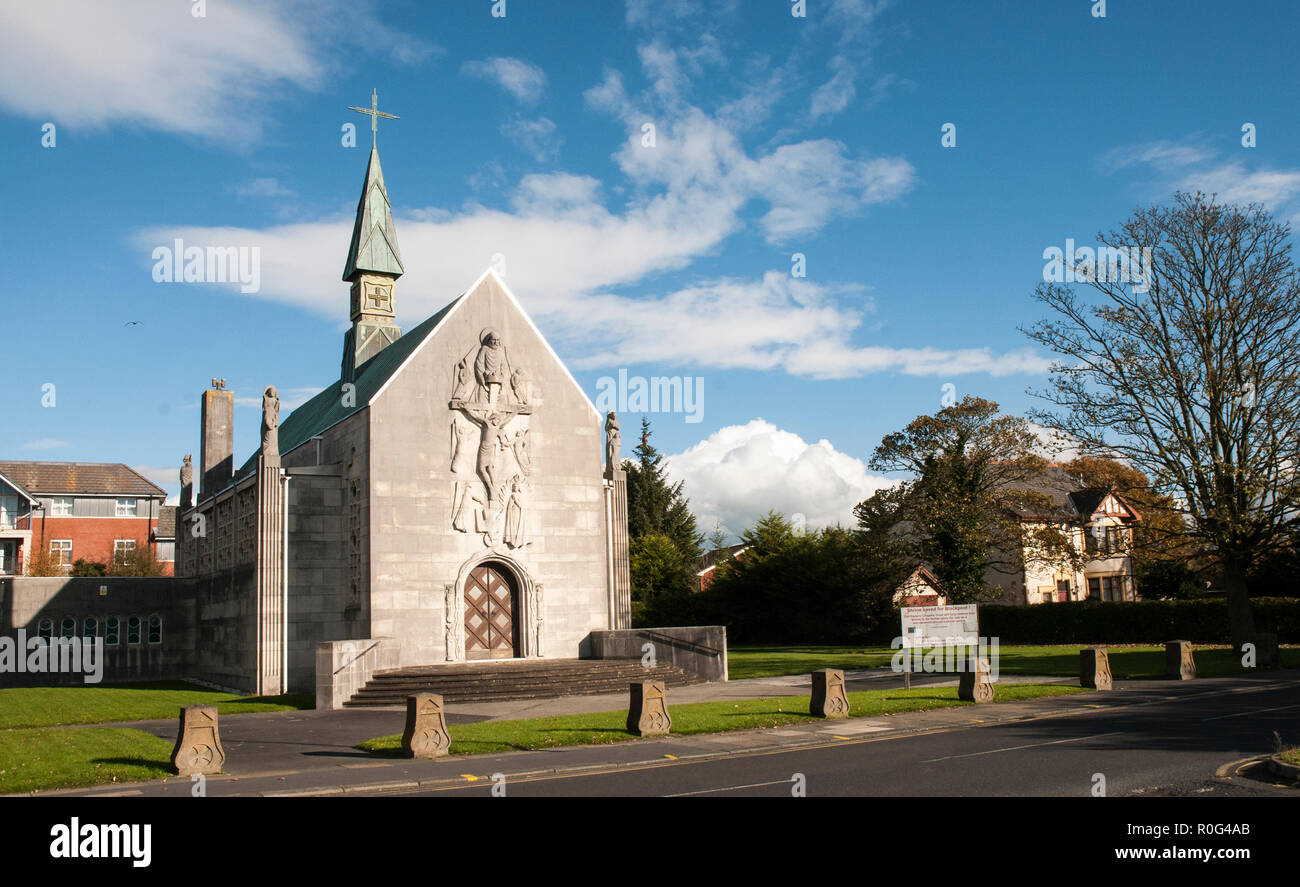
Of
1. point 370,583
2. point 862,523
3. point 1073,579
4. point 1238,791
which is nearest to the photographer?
point 1238,791

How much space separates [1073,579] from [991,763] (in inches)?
2089

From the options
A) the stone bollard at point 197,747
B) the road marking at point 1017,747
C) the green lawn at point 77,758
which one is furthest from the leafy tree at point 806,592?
the stone bollard at point 197,747

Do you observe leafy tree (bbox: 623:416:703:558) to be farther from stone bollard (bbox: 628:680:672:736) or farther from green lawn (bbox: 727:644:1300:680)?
stone bollard (bbox: 628:680:672:736)

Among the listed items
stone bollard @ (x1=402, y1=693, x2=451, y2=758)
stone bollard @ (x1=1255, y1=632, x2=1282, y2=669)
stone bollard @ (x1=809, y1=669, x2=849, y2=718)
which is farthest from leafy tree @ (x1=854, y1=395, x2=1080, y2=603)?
stone bollard @ (x1=402, y1=693, x2=451, y2=758)

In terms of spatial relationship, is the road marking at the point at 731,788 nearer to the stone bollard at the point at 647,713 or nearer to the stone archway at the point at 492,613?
the stone bollard at the point at 647,713

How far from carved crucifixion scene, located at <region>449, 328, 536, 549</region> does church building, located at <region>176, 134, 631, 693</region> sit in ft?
0.15

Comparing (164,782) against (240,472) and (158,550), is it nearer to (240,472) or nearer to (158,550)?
(240,472)

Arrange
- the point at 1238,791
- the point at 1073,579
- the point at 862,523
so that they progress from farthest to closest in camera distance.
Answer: the point at 1073,579
the point at 862,523
the point at 1238,791

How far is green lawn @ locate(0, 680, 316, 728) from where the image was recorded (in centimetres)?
2300

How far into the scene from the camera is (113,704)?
26328 mm

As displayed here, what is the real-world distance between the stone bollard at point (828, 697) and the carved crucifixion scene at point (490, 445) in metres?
13.9

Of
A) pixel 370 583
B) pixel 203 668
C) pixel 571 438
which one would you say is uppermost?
pixel 571 438
